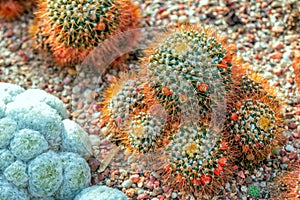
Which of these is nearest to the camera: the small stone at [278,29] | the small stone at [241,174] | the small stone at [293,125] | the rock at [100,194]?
the rock at [100,194]

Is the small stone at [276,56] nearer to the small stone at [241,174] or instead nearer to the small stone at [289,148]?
the small stone at [289,148]

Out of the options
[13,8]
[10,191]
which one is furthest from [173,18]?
[10,191]

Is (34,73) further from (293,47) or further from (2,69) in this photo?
(293,47)

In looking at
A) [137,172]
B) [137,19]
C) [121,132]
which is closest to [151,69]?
[121,132]

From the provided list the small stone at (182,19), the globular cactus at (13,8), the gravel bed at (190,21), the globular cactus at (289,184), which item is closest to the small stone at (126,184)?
the gravel bed at (190,21)

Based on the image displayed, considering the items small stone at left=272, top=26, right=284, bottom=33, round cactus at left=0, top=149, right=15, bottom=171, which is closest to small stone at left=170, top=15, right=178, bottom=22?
small stone at left=272, top=26, right=284, bottom=33

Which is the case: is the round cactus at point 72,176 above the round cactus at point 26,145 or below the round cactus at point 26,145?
below
